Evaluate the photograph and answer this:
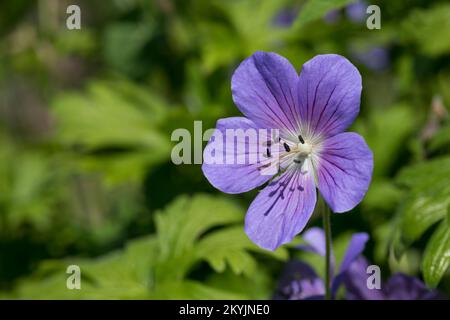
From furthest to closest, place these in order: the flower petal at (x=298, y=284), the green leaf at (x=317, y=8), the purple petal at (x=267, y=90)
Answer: the flower petal at (x=298, y=284) → the green leaf at (x=317, y=8) → the purple petal at (x=267, y=90)

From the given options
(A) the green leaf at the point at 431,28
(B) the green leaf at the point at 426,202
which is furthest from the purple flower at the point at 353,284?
(A) the green leaf at the point at 431,28

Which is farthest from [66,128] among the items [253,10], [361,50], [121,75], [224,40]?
[361,50]

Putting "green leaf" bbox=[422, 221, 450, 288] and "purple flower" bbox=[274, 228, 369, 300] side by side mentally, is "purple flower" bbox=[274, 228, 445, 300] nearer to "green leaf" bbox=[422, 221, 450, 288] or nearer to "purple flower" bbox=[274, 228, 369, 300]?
"purple flower" bbox=[274, 228, 369, 300]

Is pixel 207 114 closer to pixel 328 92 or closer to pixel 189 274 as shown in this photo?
pixel 189 274

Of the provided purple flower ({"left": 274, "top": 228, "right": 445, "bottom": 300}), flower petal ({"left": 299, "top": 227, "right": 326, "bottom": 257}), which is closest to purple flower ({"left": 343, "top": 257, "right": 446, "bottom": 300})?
purple flower ({"left": 274, "top": 228, "right": 445, "bottom": 300})

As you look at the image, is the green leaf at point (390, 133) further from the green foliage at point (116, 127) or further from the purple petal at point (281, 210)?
the purple petal at point (281, 210)

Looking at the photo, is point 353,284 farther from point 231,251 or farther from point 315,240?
point 231,251
